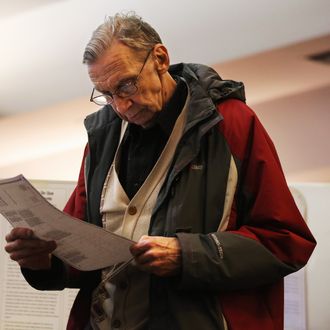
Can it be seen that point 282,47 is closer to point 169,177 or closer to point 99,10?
point 99,10

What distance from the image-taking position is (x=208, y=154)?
1.24 m

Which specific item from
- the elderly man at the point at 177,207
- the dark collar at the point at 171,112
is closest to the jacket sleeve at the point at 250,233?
the elderly man at the point at 177,207

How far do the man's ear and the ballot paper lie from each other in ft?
1.41

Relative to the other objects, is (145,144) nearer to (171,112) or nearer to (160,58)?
(171,112)

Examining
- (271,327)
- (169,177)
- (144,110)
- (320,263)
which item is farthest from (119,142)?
(320,263)

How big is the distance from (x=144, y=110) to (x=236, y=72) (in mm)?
1027

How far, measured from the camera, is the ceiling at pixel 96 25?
224 centimetres

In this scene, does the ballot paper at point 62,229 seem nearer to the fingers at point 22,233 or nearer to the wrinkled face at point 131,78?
the fingers at point 22,233

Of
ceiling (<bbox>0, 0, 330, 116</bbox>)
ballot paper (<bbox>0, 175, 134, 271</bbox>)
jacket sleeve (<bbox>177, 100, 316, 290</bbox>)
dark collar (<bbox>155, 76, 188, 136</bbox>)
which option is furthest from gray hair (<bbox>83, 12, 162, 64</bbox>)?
ceiling (<bbox>0, 0, 330, 116</bbox>)

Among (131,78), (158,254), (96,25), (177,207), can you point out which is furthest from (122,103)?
(96,25)

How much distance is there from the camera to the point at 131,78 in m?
1.30

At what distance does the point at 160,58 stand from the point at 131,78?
0.10 metres

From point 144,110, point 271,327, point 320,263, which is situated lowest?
point 320,263

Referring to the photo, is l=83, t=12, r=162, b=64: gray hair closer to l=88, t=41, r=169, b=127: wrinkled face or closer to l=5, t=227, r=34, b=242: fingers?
l=88, t=41, r=169, b=127: wrinkled face
